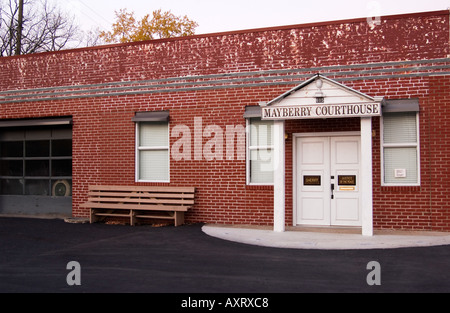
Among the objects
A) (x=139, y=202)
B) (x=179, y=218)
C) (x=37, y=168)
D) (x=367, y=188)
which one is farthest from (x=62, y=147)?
(x=367, y=188)

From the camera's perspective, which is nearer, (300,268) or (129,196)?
(300,268)

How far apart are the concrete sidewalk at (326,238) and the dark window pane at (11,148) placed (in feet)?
25.2

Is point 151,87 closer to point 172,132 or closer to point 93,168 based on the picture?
point 172,132

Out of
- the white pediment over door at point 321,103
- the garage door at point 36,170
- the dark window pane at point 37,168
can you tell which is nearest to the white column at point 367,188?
the white pediment over door at point 321,103

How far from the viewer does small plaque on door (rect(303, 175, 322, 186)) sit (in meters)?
12.3

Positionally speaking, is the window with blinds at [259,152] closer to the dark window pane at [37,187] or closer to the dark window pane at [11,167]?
the dark window pane at [37,187]

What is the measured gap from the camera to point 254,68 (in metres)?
12.8

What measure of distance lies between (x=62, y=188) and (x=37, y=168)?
1.16 metres

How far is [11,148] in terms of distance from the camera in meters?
16.3

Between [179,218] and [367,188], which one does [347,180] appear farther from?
[179,218]

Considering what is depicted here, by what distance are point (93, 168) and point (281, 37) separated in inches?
252
